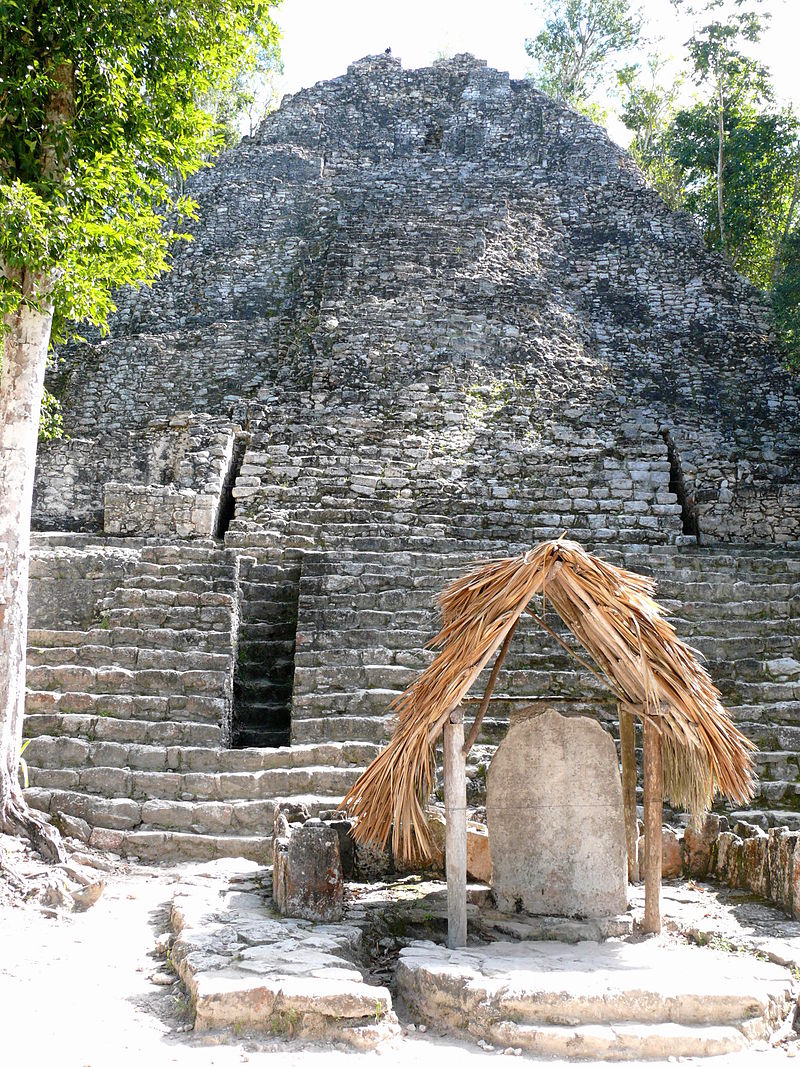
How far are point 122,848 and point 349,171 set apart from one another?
18.4 meters

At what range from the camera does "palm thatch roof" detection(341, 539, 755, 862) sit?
4.38m

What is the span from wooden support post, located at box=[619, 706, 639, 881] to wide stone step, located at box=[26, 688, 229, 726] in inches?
122

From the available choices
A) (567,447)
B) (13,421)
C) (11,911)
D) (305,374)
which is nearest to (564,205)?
(305,374)

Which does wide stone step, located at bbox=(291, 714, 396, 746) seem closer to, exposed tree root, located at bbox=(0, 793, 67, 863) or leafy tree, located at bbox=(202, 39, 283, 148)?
exposed tree root, located at bbox=(0, 793, 67, 863)

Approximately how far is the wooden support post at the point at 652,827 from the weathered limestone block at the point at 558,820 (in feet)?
0.83

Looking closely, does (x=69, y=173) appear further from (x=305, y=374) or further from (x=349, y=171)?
(x=349, y=171)

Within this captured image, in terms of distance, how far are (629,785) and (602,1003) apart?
1.91 m

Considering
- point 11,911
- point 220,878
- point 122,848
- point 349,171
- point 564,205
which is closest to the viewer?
point 11,911

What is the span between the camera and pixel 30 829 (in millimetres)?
5418

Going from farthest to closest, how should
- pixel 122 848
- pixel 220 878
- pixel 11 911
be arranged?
pixel 122 848 → pixel 220 878 → pixel 11 911

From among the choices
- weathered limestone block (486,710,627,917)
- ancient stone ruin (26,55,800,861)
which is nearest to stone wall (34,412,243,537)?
ancient stone ruin (26,55,800,861)

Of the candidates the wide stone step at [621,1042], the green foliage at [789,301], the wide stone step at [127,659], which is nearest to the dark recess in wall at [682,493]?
the green foliage at [789,301]

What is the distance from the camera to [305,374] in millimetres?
14633

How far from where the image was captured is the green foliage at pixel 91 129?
6.00 m
